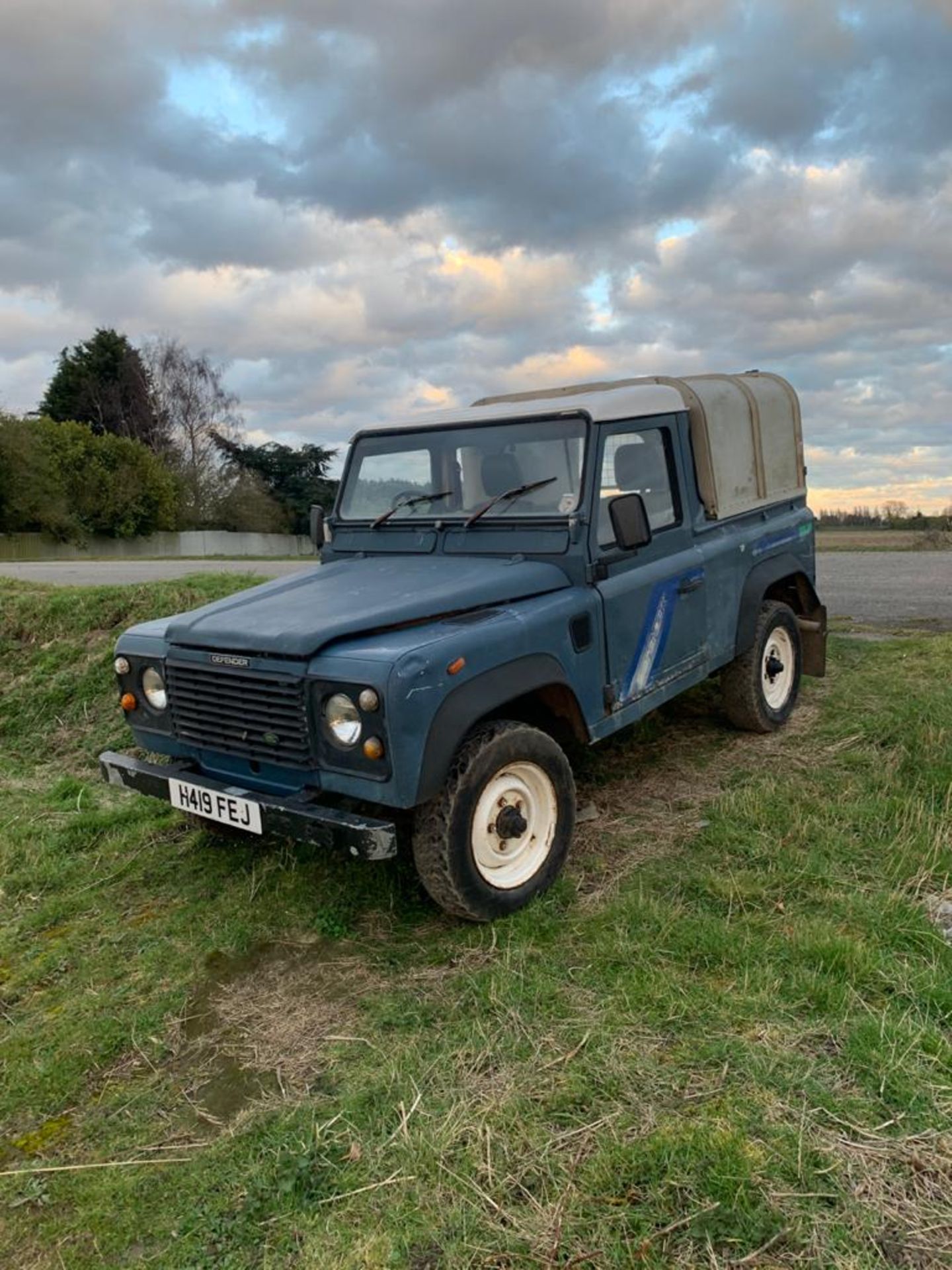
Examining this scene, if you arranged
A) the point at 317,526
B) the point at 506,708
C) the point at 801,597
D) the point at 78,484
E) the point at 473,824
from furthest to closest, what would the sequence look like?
the point at 78,484 → the point at 801,597 → the point at 317,526 → the point at 506,708 → the point at 473,824

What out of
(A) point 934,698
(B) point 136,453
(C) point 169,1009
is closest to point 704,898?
(C) point 169,1009

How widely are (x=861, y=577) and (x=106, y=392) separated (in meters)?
43.6

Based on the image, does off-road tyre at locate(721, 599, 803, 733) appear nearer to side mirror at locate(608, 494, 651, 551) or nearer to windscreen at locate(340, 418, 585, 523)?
side mirror at locate(608, 494, 651, 551)

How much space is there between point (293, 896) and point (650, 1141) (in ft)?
7.05

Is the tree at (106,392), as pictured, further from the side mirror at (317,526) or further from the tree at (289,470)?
the side mirror at (317,526)

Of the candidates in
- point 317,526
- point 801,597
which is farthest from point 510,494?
point 801,597

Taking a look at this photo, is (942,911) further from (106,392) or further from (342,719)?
(106,392)

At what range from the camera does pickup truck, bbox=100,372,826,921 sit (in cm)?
336

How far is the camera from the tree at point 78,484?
33469 millimetres

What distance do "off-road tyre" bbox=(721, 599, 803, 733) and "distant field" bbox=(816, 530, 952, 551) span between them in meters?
12.4

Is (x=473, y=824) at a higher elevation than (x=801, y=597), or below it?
below

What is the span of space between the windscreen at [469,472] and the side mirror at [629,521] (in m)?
0.23

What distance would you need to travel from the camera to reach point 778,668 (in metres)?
6.09

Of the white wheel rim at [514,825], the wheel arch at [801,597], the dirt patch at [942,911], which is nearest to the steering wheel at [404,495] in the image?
the white wheel rim at [514,825]
